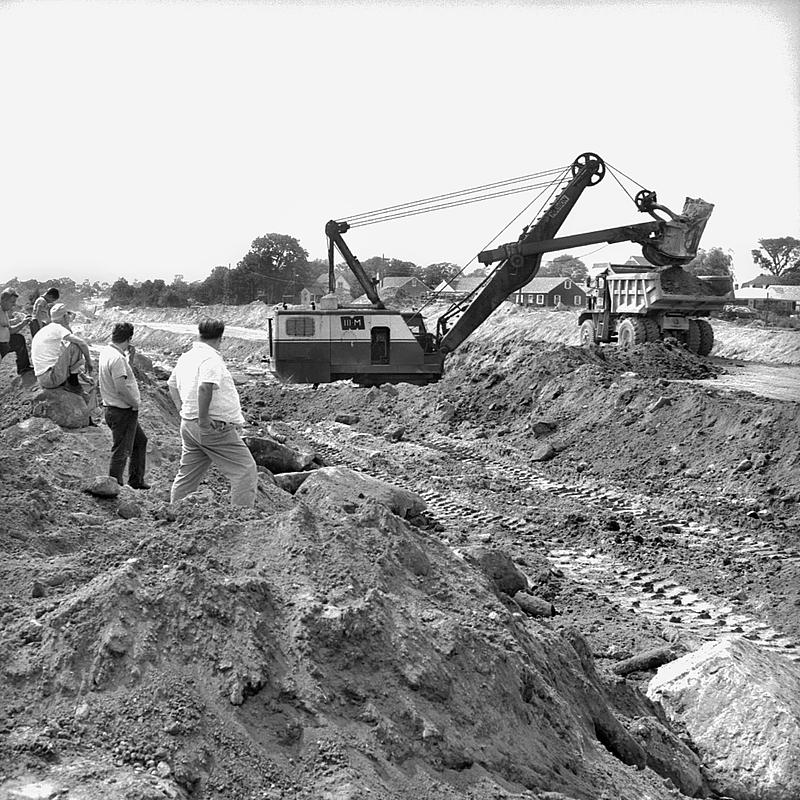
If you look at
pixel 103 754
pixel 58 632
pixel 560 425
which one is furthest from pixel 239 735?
pixel 560 425

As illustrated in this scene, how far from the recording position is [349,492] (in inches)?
297

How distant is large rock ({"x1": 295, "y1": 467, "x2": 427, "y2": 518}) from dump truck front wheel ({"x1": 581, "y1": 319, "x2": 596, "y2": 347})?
1514cm

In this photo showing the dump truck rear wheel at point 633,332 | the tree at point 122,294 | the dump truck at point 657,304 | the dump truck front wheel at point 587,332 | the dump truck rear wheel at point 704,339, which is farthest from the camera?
the tree at point 122,294

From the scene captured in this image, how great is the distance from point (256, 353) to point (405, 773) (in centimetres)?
3006

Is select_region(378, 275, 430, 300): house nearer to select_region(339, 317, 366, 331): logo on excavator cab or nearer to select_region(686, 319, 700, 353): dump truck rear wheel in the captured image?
select_region(686, 319, 700, 353): dump truck rear wheel

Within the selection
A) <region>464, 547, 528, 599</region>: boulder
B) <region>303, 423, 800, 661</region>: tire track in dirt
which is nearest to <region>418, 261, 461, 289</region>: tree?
<region>303, 423, 800, 661</region>: tire track in dirt

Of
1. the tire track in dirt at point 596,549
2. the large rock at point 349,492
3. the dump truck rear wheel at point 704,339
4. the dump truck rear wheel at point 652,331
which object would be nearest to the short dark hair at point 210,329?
the large rock at point 349,492

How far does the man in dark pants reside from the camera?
755 cm

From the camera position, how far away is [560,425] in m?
15.4

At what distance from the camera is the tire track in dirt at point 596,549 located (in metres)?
7.70

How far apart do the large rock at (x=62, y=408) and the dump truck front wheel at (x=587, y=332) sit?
51.3 feet

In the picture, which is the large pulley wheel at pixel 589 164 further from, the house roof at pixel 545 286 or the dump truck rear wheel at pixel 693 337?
the house roof at pixel 545 286

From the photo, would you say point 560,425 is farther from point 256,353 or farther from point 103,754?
point 256,353

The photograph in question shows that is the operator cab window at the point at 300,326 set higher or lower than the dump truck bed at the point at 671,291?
lower
